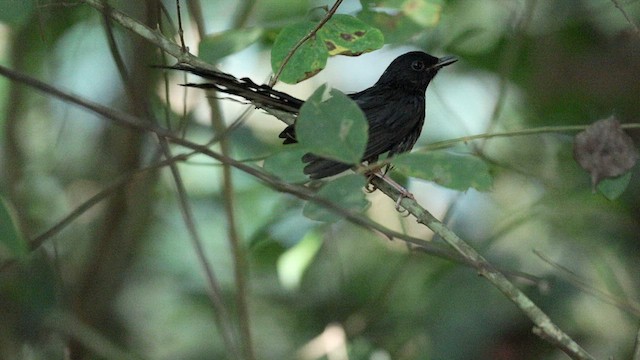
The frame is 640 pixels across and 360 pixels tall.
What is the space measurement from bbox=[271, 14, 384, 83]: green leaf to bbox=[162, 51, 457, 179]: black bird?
15 cm

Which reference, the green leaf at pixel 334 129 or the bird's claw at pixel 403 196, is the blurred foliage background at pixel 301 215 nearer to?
the bird's claw at pixel 403 196

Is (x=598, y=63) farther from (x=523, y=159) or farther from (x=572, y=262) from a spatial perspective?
(x=572, y=262)

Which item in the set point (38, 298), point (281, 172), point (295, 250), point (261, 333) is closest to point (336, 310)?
point (261, 333)

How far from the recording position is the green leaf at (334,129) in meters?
2.01

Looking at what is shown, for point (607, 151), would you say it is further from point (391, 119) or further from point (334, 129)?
point (334, 129)

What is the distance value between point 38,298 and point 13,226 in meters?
1.70

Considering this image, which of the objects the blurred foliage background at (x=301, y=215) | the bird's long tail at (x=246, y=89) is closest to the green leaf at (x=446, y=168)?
the bird's long tail at (x=246, y=89)

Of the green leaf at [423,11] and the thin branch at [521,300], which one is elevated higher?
the green leaf at [423,11]

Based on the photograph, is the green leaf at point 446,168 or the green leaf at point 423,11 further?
the green leaf at point 423,11

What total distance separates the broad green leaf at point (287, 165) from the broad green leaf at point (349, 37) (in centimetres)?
36

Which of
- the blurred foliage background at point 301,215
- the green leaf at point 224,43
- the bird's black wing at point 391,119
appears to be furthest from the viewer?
the blurred foliage background at point 301,215

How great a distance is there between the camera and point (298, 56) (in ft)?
8.78

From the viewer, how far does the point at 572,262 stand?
15.6 ft

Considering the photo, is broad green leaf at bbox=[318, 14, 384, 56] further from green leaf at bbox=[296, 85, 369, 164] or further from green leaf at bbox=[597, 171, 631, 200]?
green leaf at bbox=[597, 171, 631, 200]
